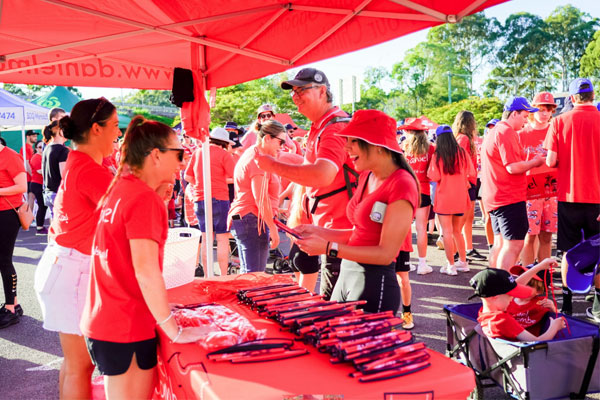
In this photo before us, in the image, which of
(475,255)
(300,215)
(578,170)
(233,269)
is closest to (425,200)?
(475,255)

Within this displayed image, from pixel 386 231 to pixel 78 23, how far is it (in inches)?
107

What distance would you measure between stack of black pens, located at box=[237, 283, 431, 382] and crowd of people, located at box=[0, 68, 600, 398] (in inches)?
11.6

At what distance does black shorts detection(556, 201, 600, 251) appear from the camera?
4680 millimetres

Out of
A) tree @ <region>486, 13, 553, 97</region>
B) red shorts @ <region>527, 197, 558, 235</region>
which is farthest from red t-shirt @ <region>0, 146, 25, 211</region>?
tree @ <region>486, 13, 553, 97</region>

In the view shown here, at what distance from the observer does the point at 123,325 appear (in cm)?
190

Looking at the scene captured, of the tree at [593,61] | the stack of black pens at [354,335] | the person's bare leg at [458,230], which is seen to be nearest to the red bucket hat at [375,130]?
the stack of black pens at [354,335]

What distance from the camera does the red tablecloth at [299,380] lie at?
148 centimetres

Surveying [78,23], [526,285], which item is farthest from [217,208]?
[526,285]

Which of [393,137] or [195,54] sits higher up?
[195,54]

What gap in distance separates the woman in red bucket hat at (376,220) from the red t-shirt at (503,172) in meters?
3.24

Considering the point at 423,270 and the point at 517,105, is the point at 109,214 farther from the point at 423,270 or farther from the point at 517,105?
the point at 423,270

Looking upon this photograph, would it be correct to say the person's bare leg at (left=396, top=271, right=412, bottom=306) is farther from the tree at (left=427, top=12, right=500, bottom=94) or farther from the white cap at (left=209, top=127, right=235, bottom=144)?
the tree at (left=427, top=12, right=500, bottom=94)

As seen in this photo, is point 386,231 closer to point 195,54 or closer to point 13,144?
point 195,54

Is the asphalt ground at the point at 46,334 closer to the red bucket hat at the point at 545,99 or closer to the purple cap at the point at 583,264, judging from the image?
the purple cap at the point at 583,264
